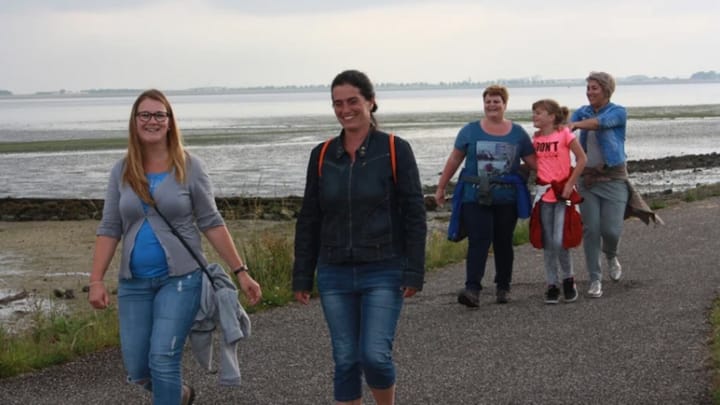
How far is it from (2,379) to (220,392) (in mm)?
1727

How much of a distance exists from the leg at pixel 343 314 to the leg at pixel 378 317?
0.25 ft

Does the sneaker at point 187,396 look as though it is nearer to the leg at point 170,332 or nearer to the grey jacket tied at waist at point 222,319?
the grey jacket tied at waist at point 222,319

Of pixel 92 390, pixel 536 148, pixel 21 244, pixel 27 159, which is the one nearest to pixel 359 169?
pixel 92 390

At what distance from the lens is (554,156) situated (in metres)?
9.54

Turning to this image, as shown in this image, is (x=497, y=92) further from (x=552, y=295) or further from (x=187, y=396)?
(x=187, y=396)

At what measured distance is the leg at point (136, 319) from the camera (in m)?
5.62

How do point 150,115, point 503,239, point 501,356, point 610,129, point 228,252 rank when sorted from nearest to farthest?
point 150,115 → point 228,252 → point 501,356 → point 503,239 → point 610,129

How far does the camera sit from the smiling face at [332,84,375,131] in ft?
17.8

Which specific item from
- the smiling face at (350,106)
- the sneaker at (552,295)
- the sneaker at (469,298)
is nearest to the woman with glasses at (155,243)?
the smiling face at (350,106)

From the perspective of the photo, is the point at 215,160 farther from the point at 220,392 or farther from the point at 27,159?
the point at 220,392

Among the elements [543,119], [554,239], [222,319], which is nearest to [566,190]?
[554,239]

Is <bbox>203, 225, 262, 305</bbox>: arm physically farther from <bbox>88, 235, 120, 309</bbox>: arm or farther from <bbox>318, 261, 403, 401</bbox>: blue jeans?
<bbox>88, 235, 120, 309</bbox>: arm

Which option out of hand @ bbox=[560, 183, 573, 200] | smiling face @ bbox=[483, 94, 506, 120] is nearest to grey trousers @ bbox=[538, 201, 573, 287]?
hand @ bbox=[560, 183, 573, 200]

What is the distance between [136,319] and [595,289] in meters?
5.53
